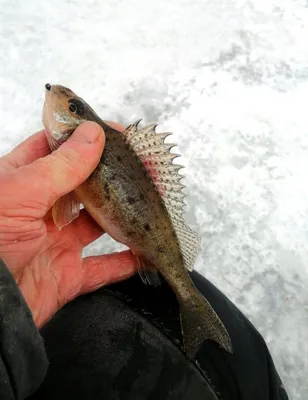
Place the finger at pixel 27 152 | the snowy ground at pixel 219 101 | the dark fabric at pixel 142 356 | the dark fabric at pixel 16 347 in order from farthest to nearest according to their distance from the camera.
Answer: the snowy ground at pixel 219 101, the finger at pixel 27 152, the dark fabric at pixel 142 356, the dark fabric at pixel 16 347

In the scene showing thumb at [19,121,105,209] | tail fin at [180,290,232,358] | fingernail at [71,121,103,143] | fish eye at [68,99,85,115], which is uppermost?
fish eye at [68,99,85,115]

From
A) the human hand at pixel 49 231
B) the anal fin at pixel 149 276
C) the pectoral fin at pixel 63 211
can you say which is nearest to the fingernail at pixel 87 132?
the human hand at pixel 49 231

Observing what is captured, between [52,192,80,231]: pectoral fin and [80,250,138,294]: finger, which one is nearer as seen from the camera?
[52,192,80,231]: pectoral fin

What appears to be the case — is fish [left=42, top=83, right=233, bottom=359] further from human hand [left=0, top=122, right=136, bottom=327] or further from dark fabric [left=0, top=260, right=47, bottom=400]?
dark fabric [left=0, top=260, right=47, bottom=400]

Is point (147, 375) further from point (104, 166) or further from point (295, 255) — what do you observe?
point (295, 255)

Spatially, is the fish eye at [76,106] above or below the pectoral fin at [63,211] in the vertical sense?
above

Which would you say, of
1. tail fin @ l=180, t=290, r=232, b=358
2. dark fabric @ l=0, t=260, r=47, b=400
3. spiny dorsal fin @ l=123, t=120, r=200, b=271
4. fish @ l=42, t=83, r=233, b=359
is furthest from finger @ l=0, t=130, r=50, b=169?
tail fin @ l=180, t=290, r=232, b=358

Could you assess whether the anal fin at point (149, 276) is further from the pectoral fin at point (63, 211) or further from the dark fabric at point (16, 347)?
the dark fabric at point (16, 347)
